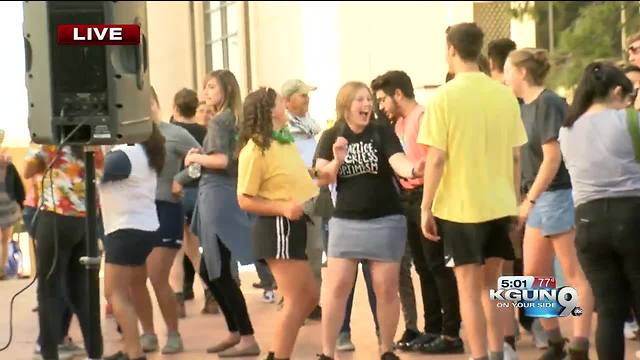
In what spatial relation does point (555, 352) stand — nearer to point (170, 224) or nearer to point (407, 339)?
point (407, 339)

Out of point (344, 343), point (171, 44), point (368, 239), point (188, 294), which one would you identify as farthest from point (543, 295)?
point (171, 44)

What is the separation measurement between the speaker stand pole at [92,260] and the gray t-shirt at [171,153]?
9.66ft

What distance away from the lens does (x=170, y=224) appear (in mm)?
9016

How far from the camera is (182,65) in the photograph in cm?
3434

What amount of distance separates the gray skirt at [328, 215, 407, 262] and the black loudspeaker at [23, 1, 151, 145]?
1.70 metres

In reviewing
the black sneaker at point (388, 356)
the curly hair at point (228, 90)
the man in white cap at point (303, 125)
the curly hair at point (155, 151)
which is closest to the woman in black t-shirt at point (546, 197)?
the black sneaker at point (388, 356)

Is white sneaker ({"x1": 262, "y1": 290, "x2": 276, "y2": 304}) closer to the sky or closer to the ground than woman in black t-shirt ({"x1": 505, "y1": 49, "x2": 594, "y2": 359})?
closer to the ground

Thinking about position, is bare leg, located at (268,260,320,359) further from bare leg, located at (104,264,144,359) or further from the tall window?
the tall window

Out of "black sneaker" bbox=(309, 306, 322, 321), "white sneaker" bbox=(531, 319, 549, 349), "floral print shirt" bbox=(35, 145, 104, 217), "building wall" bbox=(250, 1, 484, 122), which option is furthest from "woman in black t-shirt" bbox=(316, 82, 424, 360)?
"building wall" bbox=(250, 1, 484, 122)

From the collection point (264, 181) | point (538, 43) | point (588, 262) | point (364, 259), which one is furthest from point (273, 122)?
point (538, 43)

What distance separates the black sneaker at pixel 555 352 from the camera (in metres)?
7.59

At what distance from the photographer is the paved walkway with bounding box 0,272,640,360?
846cm

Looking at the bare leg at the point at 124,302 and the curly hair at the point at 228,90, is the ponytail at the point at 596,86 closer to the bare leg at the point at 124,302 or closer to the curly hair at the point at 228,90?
the curly hair at the point at 228,90

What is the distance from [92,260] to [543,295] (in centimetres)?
269
